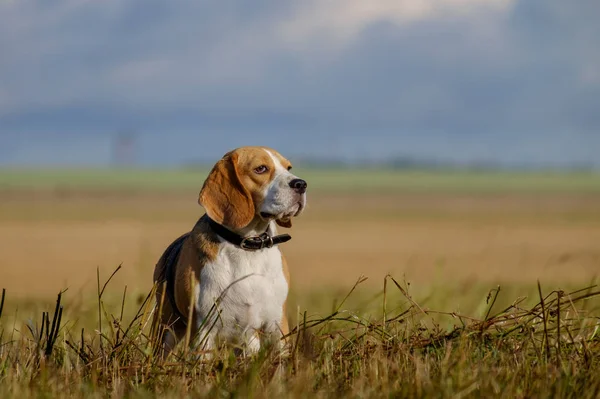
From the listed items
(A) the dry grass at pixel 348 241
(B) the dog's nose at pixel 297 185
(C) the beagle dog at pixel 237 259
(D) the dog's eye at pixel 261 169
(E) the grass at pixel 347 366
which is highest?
(D) the dog's eye at pixel 261 169

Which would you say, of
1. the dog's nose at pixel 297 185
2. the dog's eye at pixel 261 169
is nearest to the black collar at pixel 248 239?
the dog's nose at pixel 297 185

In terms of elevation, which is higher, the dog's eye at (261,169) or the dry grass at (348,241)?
the dog's eye at (261,169)

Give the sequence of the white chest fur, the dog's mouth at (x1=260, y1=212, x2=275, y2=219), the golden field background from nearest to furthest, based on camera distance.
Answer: the white chest fur, the dog's mouth at (x1=260, y1=212, x2=275, y2=219), the golden field background

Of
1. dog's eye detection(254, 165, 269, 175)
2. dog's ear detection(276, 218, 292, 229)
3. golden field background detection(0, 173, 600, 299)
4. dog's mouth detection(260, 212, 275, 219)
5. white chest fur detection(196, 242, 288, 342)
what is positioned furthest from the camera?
golden field background detection(0, 173, 600, 299)

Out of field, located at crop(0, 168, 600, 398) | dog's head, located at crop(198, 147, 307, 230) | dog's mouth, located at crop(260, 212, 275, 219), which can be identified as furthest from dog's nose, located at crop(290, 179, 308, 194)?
field, located at crop(0, 168, 600, 398)

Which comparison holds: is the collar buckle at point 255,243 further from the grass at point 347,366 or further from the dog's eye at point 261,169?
the grass at point 347,366

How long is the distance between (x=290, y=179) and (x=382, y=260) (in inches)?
892

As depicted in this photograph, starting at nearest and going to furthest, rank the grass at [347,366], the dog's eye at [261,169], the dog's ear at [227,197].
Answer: the grass at [347,366] → the dog's ear at [227,197] → the dog's eye at [261,169]

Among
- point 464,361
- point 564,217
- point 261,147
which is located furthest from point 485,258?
point 564,217

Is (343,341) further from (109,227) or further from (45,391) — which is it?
(109,227)

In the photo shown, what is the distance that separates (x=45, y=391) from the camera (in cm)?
480

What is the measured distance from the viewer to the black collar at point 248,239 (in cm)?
672

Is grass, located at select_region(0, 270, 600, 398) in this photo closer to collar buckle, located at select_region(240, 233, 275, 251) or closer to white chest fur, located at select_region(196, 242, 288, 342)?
white chest fur, located at select_region(196, 242, 288, 342)

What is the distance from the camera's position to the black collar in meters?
6.72
